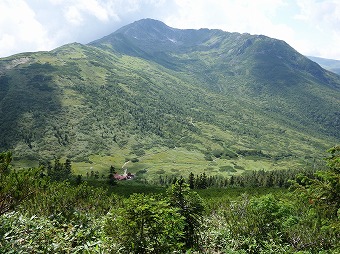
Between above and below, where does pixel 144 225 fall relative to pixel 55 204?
above

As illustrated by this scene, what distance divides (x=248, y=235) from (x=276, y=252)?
12.2ft

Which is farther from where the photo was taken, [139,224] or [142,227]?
[139,224]

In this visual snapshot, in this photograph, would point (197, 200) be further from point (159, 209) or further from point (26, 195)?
point (26, 195)

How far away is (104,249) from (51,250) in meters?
2.26

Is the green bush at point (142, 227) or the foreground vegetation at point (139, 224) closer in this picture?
the foreground vegetation at point (139, 224)

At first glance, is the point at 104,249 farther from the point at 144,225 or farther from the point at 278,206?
the point at 278,206

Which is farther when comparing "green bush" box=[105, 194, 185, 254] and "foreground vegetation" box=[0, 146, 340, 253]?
"green bush" box=[105, 194, 185, 254]

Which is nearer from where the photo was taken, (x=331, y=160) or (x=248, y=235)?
(x=331, y=160)

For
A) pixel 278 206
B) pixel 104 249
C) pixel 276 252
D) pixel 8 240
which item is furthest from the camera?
pixel 278 206

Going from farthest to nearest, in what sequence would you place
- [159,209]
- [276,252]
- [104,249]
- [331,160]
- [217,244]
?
1. [217,244]
2. [276,252]
3. [331,160]
4. [159,209]
5. [104,249]

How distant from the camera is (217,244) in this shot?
23.6m

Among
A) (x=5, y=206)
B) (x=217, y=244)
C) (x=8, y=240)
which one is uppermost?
(x=5, y=206)

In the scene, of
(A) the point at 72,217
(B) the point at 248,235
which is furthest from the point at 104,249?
(B) the point at 248,235

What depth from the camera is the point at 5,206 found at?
11.7 m
